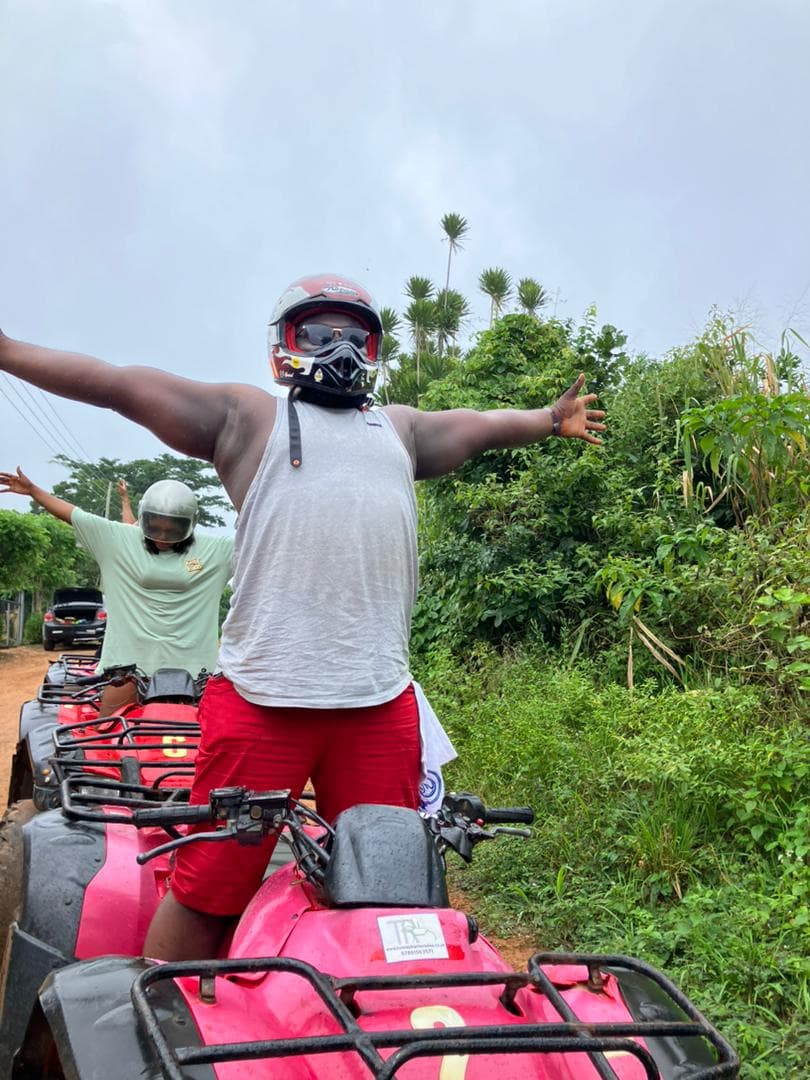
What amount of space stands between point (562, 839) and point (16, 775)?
2810 mm

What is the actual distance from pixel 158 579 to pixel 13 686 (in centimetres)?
1155

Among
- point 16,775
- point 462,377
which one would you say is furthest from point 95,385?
point 462,377

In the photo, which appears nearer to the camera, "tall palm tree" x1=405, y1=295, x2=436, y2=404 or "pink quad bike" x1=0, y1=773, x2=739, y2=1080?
"pink quad bike" x1=0, y1=773, x2=739, y2=1080

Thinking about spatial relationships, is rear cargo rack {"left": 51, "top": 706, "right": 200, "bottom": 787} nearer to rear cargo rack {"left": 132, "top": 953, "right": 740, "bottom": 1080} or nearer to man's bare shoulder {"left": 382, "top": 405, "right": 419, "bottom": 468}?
man's bare shoulder {"left": 382, "top": 405, "right": 419, "bottom": 468}

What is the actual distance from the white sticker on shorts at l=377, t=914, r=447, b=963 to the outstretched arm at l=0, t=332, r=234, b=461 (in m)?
1.22

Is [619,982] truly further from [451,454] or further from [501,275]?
[501,275]

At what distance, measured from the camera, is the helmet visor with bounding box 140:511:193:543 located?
4.98 m

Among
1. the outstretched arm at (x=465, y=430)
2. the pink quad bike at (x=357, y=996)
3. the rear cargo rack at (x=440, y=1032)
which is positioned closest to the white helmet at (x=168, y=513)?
the outstretched arm at (x=465, y=430)

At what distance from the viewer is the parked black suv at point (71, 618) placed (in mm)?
20891

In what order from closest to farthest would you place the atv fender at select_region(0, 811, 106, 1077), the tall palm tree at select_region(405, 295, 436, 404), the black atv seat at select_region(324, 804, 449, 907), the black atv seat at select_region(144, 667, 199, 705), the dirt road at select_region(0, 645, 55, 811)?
the black atv seat at select_region(324, 804, 449, 907)
the atv fender at select_region(0, 811, 106, 1077)
the black atv seat at select_region(144, 667, 199, 705)
the dirt road at select_region(0, 645, 55, 811)
the tall palm tree at select_region(405, 295, 436, 404)

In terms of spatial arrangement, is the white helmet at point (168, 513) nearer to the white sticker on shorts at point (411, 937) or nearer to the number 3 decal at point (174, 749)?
the number 3 decal at point (174, 749)

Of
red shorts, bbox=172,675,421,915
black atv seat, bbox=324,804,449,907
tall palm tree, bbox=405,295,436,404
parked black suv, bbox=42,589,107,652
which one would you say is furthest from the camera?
tall palm tree, bbox=405,295,436,404

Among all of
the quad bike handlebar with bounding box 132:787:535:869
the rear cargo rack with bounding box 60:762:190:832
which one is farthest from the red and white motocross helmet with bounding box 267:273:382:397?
the rear cargo rack with bounding box 60:762:190:832

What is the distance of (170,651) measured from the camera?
5.19 m
